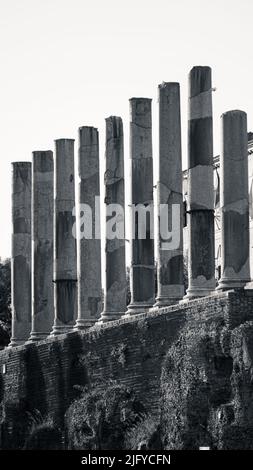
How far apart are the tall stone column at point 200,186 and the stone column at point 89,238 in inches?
348

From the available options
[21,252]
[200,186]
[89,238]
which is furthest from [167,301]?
[21,252]

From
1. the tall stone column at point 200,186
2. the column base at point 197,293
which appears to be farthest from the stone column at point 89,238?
the column base at point 197,293

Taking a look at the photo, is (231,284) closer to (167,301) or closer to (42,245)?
(167,301)

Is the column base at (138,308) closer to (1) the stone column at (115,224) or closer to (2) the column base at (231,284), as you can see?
(1) the stone column at (115,224)

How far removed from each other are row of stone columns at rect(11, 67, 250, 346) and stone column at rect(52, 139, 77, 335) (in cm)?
3

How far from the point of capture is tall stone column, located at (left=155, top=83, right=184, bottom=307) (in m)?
60.5

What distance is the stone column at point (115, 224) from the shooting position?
2579 inches

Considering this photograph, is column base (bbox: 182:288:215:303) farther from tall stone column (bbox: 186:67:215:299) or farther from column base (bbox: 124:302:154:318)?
column base (bbox: 124:302:154:318)

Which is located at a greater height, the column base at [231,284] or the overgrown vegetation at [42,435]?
the column base at [231,284]

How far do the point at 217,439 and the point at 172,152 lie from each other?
37.2 ft

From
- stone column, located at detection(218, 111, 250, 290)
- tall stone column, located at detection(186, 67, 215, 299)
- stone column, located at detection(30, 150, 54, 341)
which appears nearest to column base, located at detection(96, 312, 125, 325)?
stone column, located at detection(30, 150, 54, 341)

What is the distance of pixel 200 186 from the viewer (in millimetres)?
58594
